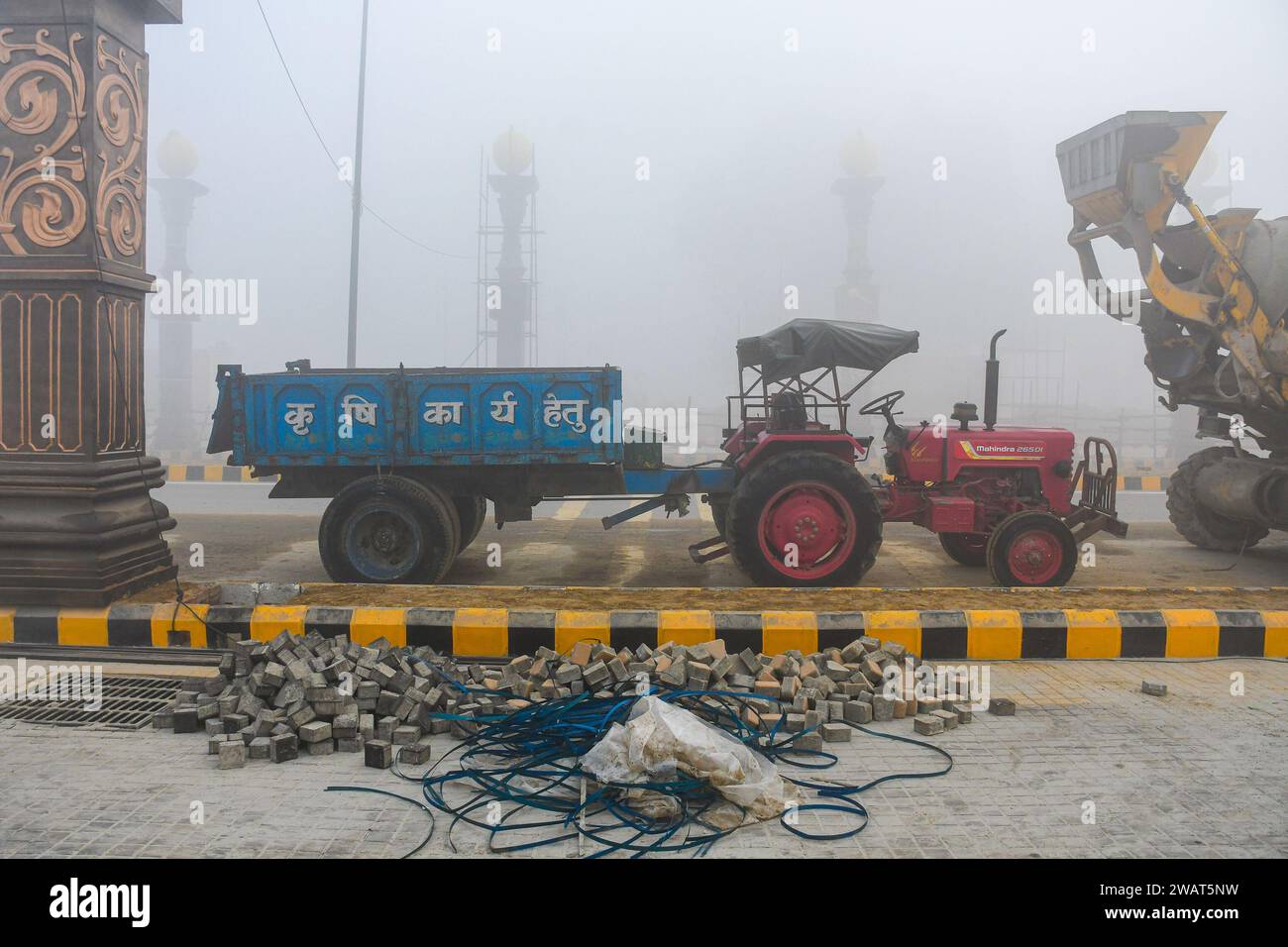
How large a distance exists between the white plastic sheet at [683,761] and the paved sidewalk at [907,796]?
0.14m

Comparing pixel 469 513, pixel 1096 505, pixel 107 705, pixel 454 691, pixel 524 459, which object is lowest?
pixel 107 705

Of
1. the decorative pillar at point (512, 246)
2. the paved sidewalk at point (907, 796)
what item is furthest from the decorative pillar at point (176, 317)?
the paved sidewalk at point (907, 796)

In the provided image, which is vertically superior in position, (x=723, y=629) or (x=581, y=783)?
(x=723, y=629)

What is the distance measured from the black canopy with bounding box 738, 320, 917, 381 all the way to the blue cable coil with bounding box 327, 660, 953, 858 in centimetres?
434

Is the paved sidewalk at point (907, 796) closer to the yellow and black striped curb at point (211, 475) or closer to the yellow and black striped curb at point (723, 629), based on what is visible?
the yellow and black striped curb at point (723, 629)

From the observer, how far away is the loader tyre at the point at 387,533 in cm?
845

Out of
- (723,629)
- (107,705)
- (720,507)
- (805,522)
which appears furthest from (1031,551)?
(107,705)

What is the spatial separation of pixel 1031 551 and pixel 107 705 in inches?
268

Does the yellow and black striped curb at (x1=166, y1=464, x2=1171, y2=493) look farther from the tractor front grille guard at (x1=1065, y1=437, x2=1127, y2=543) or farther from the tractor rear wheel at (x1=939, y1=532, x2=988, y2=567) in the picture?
the tractor front grille guard at (x1=1065, y1=437, x2=1127, y2=543)

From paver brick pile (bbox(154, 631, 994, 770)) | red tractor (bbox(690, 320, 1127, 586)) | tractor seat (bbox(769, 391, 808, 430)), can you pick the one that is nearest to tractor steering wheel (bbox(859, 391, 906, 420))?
red tractor (bbox(690, 320, 1127, 586))

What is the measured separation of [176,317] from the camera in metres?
32.9

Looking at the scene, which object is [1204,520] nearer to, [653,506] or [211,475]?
[653,506]

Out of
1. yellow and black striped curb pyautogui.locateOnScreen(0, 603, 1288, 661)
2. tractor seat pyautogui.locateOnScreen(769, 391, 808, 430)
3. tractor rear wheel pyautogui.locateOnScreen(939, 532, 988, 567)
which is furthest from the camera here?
tractor rear wheel pyautogui.locateOnScreen(939, 532, 988, 567)

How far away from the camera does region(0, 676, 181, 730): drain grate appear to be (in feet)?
16.8
